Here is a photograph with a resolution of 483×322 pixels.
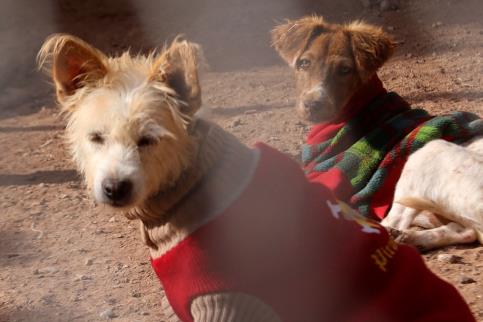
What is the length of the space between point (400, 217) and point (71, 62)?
2152 mm

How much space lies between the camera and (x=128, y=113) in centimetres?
231

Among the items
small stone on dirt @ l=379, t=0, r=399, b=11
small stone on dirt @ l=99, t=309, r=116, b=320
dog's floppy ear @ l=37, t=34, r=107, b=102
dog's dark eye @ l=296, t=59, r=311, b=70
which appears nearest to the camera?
dog's floppy ear @ l=37, t=34, r=107, b=102

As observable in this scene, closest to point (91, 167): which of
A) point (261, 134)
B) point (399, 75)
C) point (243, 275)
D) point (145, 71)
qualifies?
point (145, 71)

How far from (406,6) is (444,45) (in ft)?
2.36

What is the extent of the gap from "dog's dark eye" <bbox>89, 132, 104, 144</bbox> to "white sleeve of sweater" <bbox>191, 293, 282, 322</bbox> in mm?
505

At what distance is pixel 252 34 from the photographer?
21.4ft

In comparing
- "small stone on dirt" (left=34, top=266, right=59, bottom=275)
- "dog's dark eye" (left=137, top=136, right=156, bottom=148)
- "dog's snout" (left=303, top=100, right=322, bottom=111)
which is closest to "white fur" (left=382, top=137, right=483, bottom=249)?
"dog's snout" (left=303, top=100, right=322, bottom=111)

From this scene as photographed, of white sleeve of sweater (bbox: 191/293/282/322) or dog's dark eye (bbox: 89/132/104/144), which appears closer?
white sleeve of sweater (bbox: 191/293/282/322)

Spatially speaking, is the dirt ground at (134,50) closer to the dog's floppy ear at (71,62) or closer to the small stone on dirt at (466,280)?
the small stone on dirt at (466,280)

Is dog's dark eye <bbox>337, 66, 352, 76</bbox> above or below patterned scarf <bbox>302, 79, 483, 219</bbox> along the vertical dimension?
above

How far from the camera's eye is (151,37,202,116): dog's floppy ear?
2.26 meters

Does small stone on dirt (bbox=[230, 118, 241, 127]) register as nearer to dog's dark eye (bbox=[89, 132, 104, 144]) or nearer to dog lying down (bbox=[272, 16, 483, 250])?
dog lying down (bbox=[272, 16, 483, 250])

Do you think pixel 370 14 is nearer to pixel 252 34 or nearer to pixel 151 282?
pixel 252 34

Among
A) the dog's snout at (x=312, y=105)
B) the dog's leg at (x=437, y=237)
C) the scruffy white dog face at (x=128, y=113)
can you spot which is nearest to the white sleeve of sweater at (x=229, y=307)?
the scruffy white dog face at (x=128, y=113)
